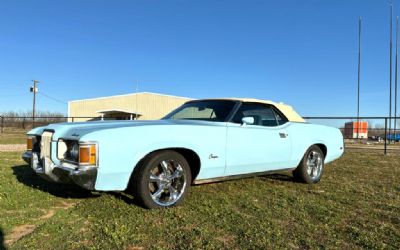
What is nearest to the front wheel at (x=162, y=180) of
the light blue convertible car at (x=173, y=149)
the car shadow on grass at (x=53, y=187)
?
the light blue convertible car at (x=173, y=149)

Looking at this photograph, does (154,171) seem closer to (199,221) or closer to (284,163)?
(199,221)

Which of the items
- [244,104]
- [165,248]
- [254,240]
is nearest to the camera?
[165,248]

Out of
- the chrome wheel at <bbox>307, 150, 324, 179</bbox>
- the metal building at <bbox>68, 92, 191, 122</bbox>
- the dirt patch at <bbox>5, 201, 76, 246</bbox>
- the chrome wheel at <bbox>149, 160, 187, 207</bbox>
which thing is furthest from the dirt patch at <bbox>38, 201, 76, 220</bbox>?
the metal building at <bbox>68, 92, 191, 122</bbox>

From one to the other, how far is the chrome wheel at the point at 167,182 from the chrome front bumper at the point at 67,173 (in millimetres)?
740

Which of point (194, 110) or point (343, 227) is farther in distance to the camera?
point (194, 110)

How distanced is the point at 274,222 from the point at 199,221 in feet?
2.71

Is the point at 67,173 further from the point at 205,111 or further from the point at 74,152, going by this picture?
the point at 205,111

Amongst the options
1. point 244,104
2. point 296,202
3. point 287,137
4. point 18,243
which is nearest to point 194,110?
point 244,104

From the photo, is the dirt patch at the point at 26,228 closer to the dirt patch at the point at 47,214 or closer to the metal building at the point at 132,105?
the dirt patch at the point at 47,214

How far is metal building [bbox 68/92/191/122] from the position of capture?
43031mm

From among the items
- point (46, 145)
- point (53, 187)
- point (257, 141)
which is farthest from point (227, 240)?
point (53, 187)

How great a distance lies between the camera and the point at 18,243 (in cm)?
329

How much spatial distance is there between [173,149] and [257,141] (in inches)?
58.3

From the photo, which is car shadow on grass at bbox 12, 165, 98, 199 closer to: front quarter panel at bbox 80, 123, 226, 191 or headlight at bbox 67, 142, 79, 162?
headlight at bbox 67, 142, 79, 162
